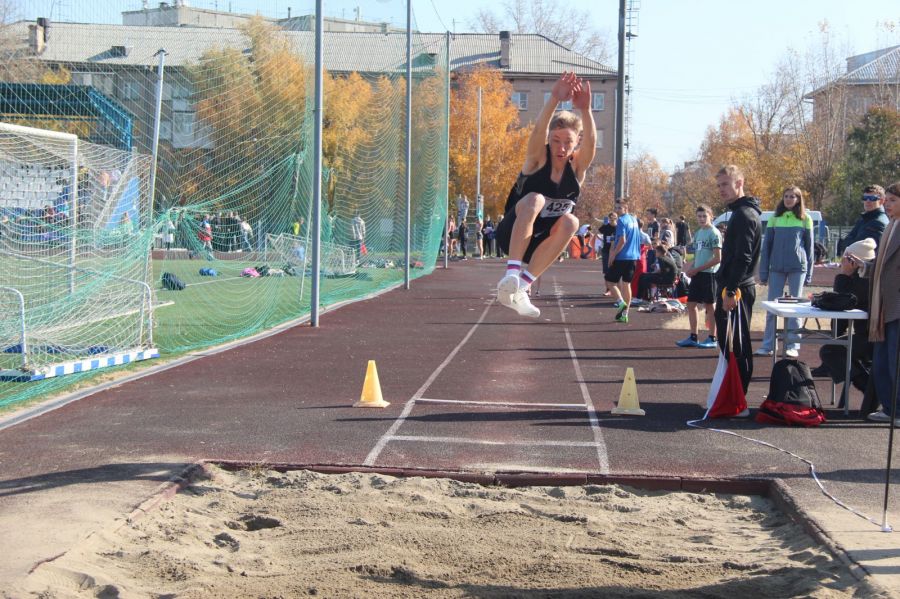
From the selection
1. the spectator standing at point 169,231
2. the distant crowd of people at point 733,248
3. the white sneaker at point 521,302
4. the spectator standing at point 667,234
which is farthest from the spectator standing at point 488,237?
the white sneaker at point 521,302

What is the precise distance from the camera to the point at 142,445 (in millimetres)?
7539

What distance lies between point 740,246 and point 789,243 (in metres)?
3.40

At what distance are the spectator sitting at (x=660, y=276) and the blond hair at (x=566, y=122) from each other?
13.6 meters

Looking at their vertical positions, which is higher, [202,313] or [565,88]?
[565,88]

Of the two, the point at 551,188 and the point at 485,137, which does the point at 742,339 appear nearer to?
the point at 551,188

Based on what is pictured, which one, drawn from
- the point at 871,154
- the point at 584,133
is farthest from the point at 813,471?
the point at 871,154

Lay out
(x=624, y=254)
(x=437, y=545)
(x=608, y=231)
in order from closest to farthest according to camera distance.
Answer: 1. (x=437, y=545)
2. (x=624, y=254)
3. (x=608, y=231)

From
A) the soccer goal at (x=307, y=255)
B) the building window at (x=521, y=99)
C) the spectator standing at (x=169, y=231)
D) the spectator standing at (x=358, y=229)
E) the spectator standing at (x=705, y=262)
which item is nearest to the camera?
the spectator standing at (x=705, y=262)

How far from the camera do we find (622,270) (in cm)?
1670

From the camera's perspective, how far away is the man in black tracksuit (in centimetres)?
891

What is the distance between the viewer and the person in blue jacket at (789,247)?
12.0m

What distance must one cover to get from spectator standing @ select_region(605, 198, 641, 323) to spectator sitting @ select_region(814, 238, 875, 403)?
21.1 feet

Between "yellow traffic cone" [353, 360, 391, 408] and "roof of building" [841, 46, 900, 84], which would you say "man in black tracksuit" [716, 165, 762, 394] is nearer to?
"yellow traffic cone" [353, 360, 391, 408]

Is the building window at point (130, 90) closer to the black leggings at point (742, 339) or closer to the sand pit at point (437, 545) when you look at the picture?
the sand pit at point (437, 545)
